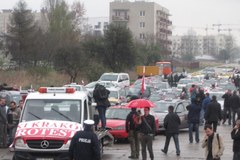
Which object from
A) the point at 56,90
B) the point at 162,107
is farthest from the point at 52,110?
the point at 162,107

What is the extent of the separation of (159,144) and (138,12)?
441ft

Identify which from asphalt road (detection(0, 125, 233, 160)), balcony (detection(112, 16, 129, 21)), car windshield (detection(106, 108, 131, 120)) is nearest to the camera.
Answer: asphalt road (detection(0, 125, 233, 160))

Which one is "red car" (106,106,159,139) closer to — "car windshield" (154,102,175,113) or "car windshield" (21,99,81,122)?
"car windshield" (154,102,175,113)

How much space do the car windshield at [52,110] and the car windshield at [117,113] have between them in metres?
7.28

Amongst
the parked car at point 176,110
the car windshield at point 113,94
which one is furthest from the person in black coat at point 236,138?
the car windshield at point 113,94

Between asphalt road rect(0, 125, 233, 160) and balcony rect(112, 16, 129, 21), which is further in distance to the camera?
balcony rect(112, 16, 129, 21)

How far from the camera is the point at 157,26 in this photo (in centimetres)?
16412

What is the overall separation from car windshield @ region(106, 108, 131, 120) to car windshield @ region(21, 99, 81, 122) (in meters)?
7.28

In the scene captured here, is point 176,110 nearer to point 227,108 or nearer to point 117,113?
point 227,108

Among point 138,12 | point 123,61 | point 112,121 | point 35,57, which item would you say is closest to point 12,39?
point 35,57

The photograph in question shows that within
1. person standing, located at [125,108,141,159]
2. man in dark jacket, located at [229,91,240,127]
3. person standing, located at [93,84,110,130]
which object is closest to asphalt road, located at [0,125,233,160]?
person standing, located at [125,108,141,159]

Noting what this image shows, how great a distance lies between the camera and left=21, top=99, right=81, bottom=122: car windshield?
1628 cm

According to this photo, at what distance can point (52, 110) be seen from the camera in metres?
16.4

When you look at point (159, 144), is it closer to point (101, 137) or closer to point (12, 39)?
point (101, 137)
